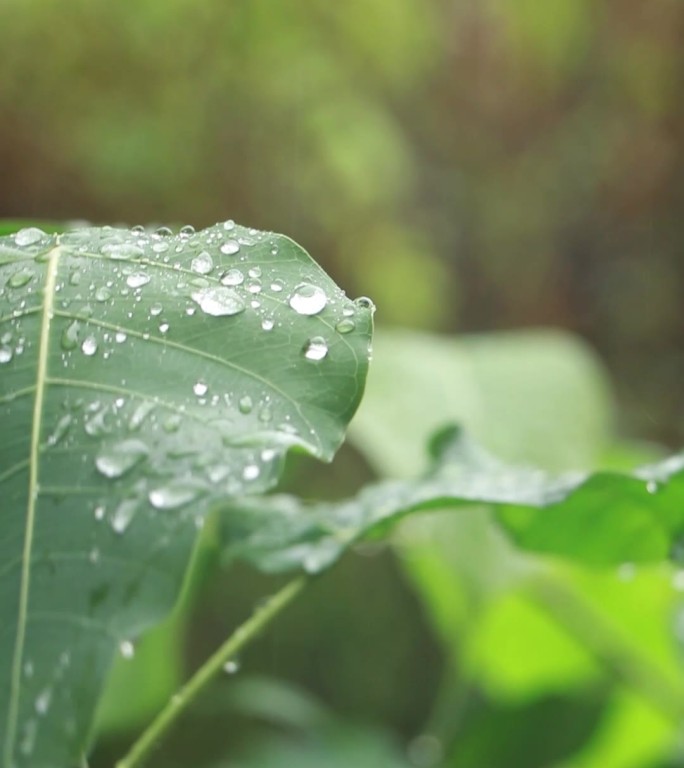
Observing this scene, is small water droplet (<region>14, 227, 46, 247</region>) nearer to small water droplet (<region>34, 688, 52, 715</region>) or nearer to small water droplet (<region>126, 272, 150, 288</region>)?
small water droplet (<region>126, 272, 150, 288</region>)

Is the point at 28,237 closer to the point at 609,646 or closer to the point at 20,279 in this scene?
the point at 20,279

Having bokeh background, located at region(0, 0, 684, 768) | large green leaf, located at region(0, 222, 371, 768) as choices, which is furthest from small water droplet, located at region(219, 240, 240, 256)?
bokeh background, located at region(0, 0, 684, 768)

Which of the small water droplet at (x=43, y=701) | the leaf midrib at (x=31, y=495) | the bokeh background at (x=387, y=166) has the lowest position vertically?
the bokeh background at (x=387, y=166)

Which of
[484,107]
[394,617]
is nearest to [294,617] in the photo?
[394,617]

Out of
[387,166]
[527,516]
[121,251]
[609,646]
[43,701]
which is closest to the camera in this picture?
[43,701]

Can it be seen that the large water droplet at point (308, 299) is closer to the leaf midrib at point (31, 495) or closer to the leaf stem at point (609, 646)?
the leaf midrib at point (31, 495)

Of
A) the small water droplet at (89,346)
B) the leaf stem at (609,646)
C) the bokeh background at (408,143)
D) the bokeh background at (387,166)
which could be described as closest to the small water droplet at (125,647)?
the small water droplet at (89,346)

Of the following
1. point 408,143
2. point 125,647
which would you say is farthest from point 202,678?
point 408,143
